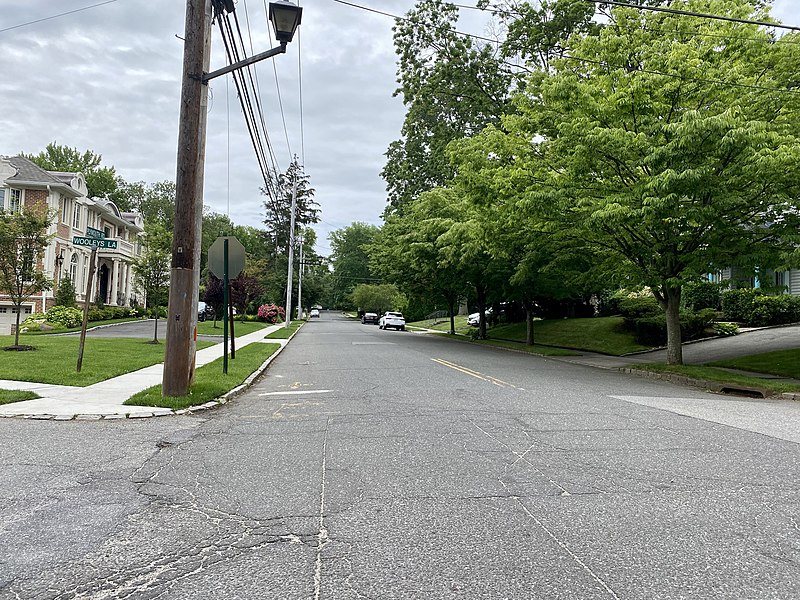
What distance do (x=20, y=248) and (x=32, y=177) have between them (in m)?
19.6

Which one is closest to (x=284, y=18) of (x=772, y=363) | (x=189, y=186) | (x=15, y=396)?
(x=189, y=186)

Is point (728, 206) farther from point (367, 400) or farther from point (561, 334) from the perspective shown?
point (561, 334)

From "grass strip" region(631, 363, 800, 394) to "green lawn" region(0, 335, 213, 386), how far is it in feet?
44.2

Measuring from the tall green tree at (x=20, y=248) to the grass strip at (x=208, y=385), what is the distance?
6.59 m

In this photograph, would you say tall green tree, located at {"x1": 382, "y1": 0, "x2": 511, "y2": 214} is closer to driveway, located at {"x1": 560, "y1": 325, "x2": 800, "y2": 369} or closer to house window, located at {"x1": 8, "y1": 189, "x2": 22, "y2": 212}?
driveway, located at {"x1": 560, "y1": 325, "x2": 800, "y2": 369}

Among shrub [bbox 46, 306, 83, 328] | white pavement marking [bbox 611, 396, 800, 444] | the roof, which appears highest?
the roof

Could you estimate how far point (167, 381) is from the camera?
34.3 feet

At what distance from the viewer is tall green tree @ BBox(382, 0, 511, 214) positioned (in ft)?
102

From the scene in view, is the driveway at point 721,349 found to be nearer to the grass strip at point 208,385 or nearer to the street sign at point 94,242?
the grass strip at point 208,385

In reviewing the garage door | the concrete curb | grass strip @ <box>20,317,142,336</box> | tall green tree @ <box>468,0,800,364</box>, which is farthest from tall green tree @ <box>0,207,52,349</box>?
the concrete curb

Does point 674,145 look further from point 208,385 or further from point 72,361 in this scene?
point 72,361

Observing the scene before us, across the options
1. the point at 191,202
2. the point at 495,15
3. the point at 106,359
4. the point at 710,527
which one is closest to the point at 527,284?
the point at 495,15

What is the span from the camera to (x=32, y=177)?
35500mm

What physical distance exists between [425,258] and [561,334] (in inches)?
302
